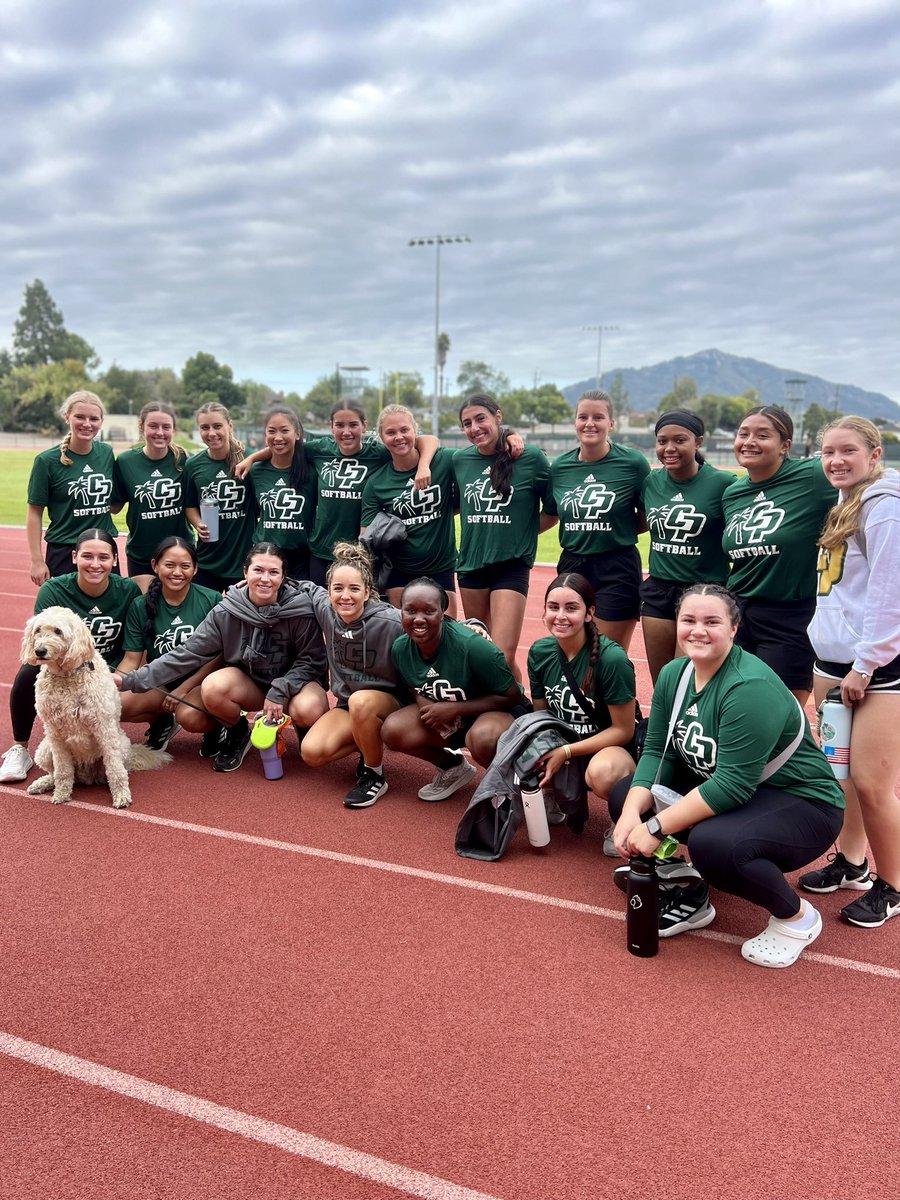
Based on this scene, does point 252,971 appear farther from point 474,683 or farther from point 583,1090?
point 474,683

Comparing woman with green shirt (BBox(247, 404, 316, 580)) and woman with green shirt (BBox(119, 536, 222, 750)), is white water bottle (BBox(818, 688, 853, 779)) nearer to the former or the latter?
woman with green shirt (BBox(119, 536, 222, 750))

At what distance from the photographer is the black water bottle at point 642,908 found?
11.7ft

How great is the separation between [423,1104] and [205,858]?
2044 mm

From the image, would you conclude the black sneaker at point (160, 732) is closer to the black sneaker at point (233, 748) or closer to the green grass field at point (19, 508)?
the black sneaker at point (233, 748)

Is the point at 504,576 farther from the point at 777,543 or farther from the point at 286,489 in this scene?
the point at 777,543

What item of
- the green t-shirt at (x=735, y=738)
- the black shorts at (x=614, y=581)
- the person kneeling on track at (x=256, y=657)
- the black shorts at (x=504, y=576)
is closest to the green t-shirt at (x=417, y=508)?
the black shorts at (x=504, y=576)

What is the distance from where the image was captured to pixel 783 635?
444cm

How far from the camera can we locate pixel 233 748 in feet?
19.2

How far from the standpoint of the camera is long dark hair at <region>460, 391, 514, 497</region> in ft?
18.8

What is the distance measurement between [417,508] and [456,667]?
56.3 inches

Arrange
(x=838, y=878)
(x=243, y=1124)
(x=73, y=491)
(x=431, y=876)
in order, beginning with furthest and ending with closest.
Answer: (x=73, y=491)
(x=431, y=876)
(x=838, y=878)
(x=243, y=1124)

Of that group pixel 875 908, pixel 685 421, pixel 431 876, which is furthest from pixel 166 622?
pixel 875 908

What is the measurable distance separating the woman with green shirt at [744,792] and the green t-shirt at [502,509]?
2.20m

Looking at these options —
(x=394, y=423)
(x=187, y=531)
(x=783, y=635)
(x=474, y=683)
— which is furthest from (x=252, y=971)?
(x=187, y=531)
